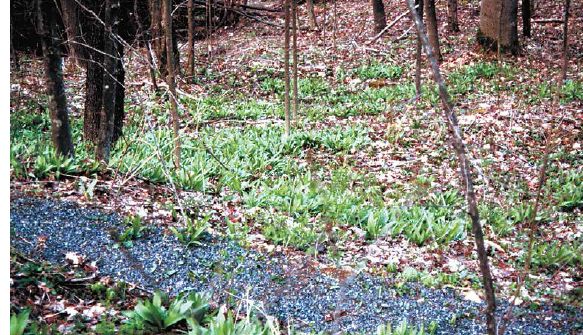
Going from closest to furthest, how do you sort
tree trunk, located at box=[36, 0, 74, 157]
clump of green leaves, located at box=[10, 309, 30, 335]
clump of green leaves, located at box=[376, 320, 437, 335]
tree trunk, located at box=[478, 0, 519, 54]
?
clump of green leaves, located at box=[10, 309, 30, 335], clump of green leaves, located at box=[376, 320, 437, 335], tree trunk, located at box=[36, 0, 74, 157], tree trunk, located at box=[478, 0, 519, 54]

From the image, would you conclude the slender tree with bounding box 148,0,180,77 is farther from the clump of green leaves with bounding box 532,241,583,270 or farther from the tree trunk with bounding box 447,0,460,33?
the clump of green leaves with bounding box 532,241,583,270

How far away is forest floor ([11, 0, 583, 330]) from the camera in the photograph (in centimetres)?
636

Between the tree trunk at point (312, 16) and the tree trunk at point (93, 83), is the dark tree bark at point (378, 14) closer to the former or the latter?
the tree trunk at point (312, 16)

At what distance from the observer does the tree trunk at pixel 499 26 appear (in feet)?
48.0

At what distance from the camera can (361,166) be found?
9742 millimetres

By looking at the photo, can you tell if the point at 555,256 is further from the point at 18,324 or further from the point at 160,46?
the point at 160,46

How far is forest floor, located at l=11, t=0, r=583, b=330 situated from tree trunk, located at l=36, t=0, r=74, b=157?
0.35 meters

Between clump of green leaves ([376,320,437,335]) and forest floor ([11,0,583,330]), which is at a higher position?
forest floor ([11,0,583,330])

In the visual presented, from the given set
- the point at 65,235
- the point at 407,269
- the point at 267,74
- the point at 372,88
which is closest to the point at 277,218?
the point at 407,269

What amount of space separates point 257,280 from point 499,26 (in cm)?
1176

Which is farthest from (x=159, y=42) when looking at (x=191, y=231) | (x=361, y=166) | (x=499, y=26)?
(x=191, y=231)

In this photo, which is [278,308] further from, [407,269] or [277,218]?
[277,218]

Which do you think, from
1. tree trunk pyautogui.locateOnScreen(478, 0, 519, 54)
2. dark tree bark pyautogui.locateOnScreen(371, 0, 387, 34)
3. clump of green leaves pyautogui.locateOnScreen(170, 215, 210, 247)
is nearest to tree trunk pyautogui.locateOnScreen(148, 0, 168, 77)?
dark tree bark pyautogui.locateOnScreen(371, 0, 387, 34)
